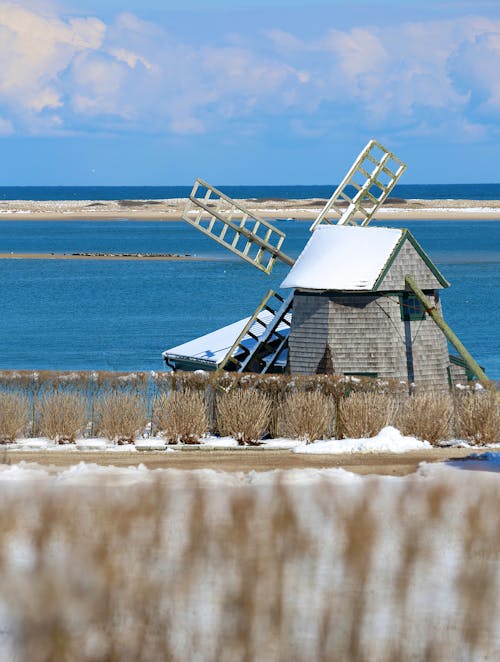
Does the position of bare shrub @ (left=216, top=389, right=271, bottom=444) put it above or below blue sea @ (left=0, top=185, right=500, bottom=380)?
below

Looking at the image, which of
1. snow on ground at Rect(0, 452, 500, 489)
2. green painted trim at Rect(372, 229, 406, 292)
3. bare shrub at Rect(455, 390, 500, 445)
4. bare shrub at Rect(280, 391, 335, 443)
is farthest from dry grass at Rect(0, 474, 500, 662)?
green painted trim at Rect(372, 229, 406, 292)

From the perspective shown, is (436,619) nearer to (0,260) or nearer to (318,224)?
(318,224)

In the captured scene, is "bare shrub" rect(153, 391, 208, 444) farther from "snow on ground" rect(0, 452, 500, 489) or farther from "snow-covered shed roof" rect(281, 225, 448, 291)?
"snow on ground" rect(0, 452, 500, 489)

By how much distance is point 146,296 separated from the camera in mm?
69875

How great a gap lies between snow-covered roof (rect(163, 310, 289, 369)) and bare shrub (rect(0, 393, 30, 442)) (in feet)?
17.3

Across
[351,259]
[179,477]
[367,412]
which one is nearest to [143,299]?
[351,259]

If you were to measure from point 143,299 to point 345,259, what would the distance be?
4391 centimetres

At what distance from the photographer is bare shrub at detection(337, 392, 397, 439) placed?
23.1 m

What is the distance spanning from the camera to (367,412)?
2317 cm

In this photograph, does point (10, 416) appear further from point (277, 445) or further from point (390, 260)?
point (390, 260)

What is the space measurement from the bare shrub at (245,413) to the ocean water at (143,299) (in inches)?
623

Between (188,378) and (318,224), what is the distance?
492 centimetres

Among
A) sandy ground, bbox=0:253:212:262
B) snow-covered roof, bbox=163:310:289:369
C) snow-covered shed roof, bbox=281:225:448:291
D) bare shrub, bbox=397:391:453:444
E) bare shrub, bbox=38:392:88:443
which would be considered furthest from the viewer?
sandy ground, bbox=0:253:212:262

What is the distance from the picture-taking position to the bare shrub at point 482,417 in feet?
76.1
